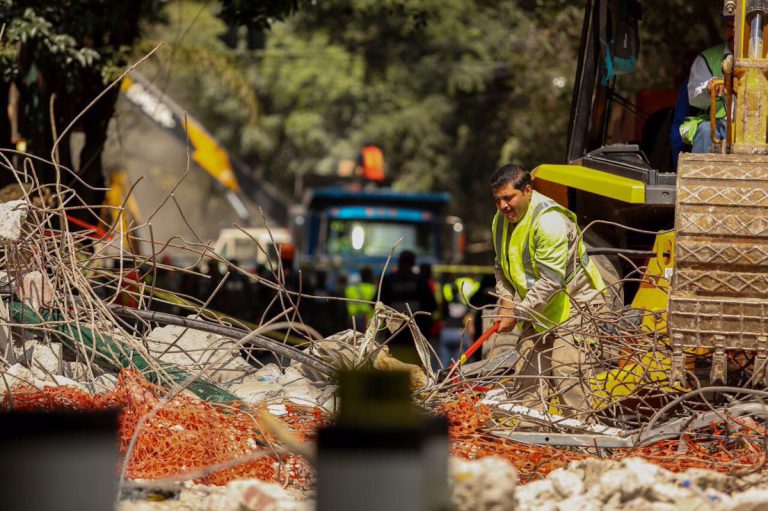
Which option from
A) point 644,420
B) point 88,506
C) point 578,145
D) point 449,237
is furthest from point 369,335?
point 449,237

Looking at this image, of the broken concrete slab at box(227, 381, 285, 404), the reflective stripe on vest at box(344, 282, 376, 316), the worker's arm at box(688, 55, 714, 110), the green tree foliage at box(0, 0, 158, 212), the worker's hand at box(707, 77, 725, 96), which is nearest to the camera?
the broken concrete slab at box(227, 381, 285, 404)

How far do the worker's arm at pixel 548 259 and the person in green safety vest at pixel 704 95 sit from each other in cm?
102

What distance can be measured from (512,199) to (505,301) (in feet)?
A: 1.95

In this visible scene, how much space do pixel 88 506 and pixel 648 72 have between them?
1850cm

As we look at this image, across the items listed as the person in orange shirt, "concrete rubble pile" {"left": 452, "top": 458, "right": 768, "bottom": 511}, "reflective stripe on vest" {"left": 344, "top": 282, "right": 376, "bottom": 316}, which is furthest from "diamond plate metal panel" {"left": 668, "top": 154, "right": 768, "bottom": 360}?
the person in orange shirt

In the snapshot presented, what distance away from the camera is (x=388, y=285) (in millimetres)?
13836

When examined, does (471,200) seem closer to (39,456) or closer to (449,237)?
(449,237)

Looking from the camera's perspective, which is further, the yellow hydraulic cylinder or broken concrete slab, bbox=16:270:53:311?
broken concrete slab, bbox=16:270:53:311

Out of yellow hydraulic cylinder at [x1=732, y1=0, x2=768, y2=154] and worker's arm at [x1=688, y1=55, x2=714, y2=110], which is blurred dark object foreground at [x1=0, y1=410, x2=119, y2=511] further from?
worker's arm at [x1=688, y1=55, x2=714, y2=110]

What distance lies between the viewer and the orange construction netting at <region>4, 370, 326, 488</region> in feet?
20.7

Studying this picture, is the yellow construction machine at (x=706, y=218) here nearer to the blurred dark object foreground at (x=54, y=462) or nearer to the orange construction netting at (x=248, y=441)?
the orange construction netting at (x=248, y=441)

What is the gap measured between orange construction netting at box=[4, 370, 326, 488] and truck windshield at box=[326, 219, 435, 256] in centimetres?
1474

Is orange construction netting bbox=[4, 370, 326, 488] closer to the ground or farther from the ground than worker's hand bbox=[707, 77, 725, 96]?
closer to the ground

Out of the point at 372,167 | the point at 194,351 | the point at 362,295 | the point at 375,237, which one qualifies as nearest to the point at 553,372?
the point at 194,351
